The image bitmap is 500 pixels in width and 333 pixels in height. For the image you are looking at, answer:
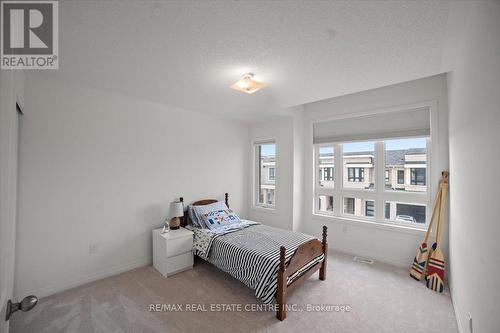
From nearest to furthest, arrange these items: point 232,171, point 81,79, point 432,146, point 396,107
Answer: point 81,79 → point 432,146 → point 396,107 → point 232,171

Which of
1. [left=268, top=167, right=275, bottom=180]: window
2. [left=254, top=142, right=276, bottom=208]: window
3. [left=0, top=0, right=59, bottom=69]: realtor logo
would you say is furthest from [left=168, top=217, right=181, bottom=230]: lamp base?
[left=0, top=0, right=59, bottom=69]: realtor logo

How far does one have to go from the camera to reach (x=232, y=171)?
4391 mm

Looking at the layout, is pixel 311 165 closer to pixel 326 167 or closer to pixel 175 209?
pixel 326 167

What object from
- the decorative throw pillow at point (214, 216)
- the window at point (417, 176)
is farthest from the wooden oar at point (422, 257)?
the decorative throw pillow at point (214, 216)

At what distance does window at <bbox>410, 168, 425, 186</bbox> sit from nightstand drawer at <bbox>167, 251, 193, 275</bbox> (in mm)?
3486

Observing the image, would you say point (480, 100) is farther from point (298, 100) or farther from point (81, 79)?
point (81, 79)

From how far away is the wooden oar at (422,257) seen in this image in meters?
2.72

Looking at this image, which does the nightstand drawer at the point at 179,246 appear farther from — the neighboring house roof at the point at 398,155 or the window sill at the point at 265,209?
the neighboring house roof at the point at 398,155

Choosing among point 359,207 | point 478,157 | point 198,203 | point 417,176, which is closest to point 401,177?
point 417,176

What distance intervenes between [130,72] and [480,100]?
3.04 meters

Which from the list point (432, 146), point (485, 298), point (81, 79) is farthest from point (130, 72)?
point (432, 146)

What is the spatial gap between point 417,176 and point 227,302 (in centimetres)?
316

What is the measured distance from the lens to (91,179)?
2711mm

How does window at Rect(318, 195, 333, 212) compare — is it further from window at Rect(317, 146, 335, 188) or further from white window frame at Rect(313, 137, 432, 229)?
window at Rect(317, 146, 335, 188)
